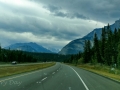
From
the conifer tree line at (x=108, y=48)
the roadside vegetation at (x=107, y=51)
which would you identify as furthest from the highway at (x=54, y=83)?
the conifer tree line at (x=108, y=48)

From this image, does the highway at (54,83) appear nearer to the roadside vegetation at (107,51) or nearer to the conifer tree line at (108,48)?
the roadside vegetation at (107,51)

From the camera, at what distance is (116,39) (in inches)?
3802

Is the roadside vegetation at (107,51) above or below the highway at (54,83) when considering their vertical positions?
above

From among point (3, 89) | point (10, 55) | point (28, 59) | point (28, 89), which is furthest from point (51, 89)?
point (28, 59)

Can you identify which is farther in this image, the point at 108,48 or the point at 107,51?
the point at 107,51

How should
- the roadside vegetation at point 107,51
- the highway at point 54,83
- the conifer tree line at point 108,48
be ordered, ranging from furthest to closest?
the conifer tree line at point 108,48 < the roadside vegetation at point 107,51 < the highway at point 54,83

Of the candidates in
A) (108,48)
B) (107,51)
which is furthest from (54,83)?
(107,51)

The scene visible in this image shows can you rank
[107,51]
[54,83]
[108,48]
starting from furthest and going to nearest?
[107,51] < [108,48] < [54,83]

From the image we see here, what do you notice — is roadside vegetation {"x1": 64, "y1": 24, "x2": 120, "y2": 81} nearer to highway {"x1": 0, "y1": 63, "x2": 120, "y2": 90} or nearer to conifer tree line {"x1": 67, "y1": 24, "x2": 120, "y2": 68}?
conifer tree line {"x1": 67, "y1": 24, "x2": 120, "y2": 68}

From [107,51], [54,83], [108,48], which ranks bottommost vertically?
[54,83]

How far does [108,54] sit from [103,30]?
18.2m

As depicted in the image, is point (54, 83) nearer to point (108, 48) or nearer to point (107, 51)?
point (108, 48)

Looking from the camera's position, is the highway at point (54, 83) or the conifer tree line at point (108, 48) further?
the conifer tree line at point (108, 48)

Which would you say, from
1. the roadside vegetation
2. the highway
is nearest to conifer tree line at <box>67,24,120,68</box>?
the roadside vegetation
